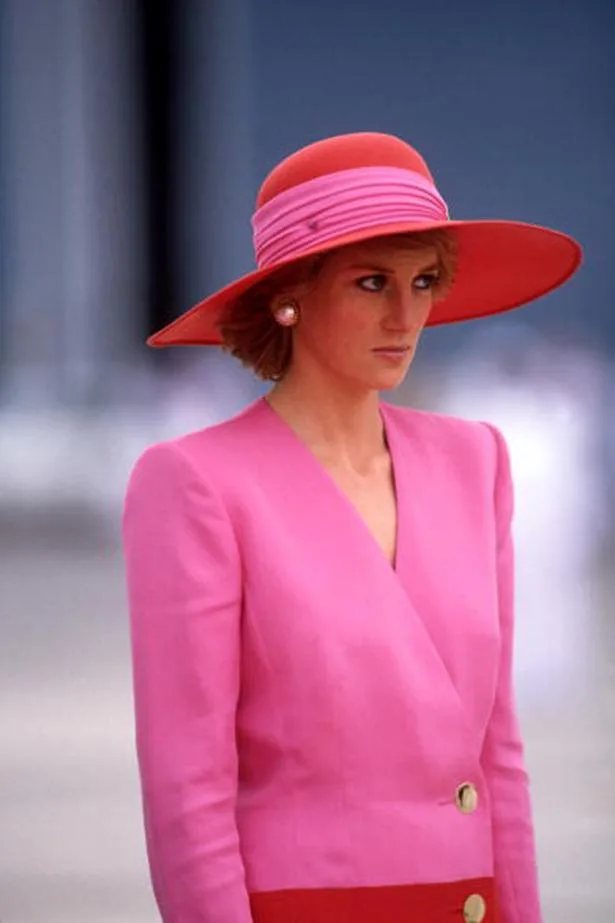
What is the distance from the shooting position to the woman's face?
1.29 meters

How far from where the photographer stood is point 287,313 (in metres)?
1.32

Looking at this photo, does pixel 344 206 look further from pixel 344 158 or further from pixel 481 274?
pixel 481 274

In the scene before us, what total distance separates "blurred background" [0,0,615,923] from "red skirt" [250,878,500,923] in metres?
1.47

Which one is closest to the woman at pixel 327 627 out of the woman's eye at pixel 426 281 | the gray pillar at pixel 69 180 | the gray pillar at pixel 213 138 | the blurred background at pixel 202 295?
the woman's eye at pixel 426 281

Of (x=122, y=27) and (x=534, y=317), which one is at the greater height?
(x=122, y=27)

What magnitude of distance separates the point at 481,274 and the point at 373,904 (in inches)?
20.6

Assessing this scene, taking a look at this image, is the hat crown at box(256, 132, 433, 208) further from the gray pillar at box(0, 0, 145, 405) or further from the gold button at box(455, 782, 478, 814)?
the gray pillar at box(0, 0, 145, 405)

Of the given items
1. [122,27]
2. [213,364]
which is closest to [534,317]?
[213,364]

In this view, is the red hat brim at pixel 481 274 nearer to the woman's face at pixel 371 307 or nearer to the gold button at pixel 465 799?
the woman's face at pixel 371 307

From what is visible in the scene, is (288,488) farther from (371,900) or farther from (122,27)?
(122,27)

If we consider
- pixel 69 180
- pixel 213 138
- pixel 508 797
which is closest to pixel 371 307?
pixel 508 797

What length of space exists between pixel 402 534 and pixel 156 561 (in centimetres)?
20

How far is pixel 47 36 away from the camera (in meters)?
5.01

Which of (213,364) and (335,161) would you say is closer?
(335,161)
